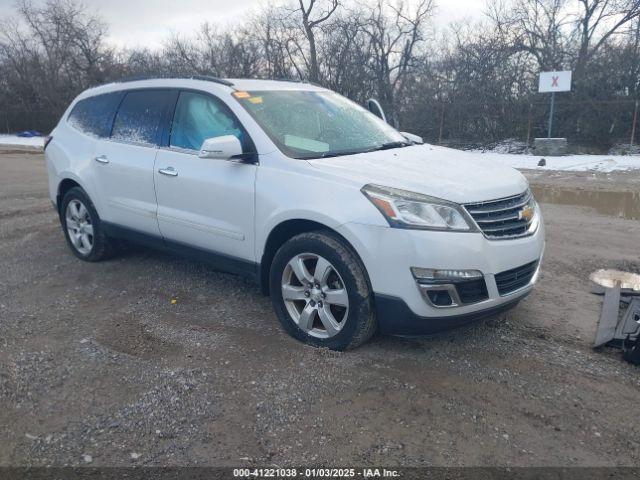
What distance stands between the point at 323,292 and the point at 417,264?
0.71 meters

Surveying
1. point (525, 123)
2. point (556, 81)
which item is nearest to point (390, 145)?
point (556, 81)

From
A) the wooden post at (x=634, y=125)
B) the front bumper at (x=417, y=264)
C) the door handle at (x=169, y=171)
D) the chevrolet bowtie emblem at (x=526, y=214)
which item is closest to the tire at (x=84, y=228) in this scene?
the door handle at (x=169, y=171)

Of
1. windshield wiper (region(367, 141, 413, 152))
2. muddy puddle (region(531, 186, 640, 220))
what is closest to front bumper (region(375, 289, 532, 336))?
windshield wiper (region(367, 141, 413, 152))

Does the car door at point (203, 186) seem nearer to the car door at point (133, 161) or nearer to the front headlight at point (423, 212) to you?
the car door at point (133, 161)

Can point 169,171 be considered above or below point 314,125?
below

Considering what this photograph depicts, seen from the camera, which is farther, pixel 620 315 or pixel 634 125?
pixel 634 125

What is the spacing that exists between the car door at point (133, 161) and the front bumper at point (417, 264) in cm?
219

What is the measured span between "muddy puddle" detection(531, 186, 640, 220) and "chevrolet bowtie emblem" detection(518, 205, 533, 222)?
511cm

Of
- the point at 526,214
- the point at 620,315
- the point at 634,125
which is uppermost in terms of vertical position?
the point at 634,125

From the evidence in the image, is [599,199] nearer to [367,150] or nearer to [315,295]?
[367,150]

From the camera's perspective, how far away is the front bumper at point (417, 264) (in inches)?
124

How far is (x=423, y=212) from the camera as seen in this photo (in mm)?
3238

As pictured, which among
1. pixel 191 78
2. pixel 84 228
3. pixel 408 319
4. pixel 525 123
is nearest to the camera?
pixel 408 319

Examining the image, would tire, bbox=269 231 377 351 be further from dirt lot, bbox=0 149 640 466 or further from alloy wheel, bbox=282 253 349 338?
dirt lot, bbox=0 149 640 466
